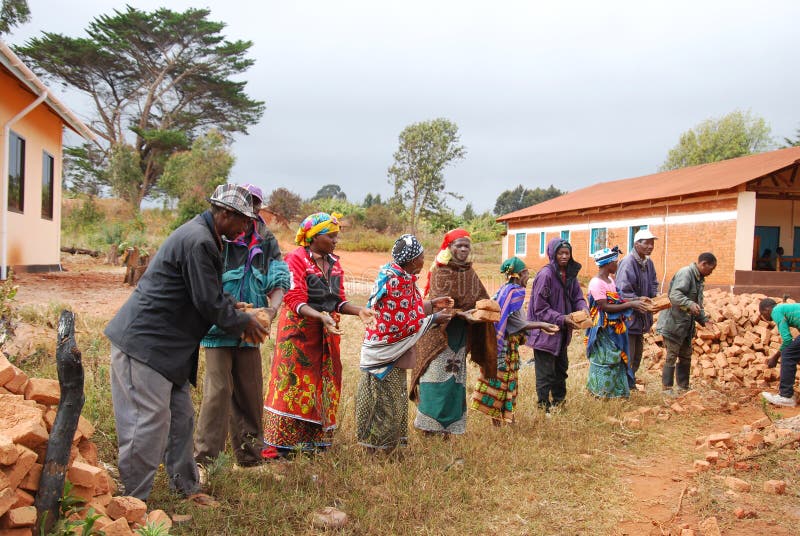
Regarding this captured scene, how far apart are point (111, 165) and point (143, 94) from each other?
649 cm

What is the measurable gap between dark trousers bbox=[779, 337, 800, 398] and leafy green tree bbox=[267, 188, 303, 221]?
102ft

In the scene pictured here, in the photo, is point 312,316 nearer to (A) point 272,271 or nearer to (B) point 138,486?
(A) point 272,271

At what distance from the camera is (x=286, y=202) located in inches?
1426

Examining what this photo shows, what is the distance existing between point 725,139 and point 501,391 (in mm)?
43868

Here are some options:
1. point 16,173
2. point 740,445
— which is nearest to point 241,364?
point 740,445

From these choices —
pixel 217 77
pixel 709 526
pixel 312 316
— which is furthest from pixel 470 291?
pixel 217 77

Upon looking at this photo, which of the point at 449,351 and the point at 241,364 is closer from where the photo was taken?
the point at 241,364

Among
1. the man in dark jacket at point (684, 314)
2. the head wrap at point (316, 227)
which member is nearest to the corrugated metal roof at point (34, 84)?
the head wrap at point (316, 227)

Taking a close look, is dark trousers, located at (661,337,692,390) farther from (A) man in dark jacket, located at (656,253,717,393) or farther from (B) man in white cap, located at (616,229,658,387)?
(B) man in white cap, located at (616,229,658,387)

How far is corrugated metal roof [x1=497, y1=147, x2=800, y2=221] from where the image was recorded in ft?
48.6

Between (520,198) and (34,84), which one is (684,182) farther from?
(520,198)

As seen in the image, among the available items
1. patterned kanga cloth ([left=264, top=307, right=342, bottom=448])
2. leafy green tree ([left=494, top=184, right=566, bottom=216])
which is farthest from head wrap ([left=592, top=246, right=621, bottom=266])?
leafy green tree ([left=494, top=184, right=566, bottom=216])

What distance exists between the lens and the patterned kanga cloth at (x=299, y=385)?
4.03 metres

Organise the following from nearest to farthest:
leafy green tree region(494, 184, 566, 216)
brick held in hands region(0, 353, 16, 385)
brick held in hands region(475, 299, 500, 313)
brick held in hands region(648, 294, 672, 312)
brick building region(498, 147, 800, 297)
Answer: brick held in hands region(0, 353, 16, 385), brick held in hands region(475, 299, 500, 313), brick held in hands region(648, 294, 672, 312), brick building region(498, 147, 800, 297), leafy green tree region(494, 184, 566, 216)
